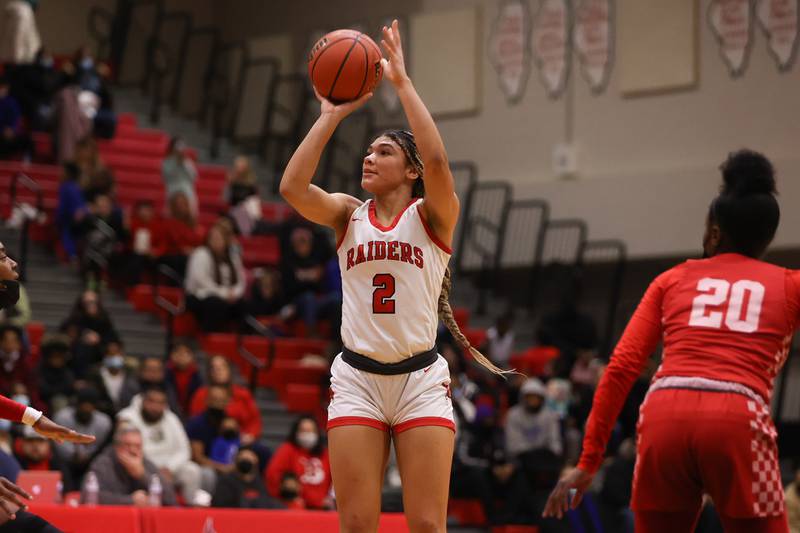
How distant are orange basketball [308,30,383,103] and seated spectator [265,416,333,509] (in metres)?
6.59

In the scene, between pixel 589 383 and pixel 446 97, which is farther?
pixel 446 97

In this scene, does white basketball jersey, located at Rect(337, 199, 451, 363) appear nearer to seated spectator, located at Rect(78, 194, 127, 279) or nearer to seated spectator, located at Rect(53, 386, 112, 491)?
seated spectator, located at Rect(53, 386, 112, 491)

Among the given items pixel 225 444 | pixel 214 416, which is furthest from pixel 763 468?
pixel 214 416

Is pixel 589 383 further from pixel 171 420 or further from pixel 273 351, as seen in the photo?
pixel 171 420

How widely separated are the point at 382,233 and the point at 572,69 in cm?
1379

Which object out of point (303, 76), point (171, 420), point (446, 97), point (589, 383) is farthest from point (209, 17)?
point (171, 420)

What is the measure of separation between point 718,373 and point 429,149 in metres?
1.41

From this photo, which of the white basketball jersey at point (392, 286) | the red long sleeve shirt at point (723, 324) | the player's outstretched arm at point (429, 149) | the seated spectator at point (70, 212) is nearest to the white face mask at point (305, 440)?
the seated spectator at point (70, 212)

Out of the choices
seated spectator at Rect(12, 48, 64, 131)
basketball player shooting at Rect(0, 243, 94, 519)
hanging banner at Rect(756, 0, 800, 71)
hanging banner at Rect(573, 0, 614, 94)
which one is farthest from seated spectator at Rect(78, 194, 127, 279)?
basketball player shooting at Rect(0, 243, 94, 519)

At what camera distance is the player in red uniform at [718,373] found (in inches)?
187

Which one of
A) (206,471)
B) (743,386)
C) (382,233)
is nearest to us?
(743,386)

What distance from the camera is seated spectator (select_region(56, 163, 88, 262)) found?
14852 mm

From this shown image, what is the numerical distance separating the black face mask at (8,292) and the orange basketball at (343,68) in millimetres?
1438

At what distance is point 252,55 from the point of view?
2233 centimetres
